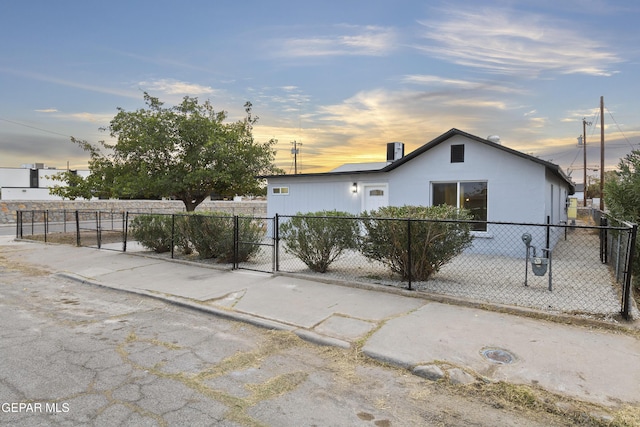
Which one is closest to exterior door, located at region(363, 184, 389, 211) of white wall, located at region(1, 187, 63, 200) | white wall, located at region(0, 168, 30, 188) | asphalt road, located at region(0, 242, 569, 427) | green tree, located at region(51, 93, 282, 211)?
green tree, located at region(51, 93, 282, 211)

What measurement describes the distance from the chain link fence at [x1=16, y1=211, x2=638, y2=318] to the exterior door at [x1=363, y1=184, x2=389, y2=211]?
139 inches

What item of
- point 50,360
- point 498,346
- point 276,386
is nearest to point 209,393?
point 276,386

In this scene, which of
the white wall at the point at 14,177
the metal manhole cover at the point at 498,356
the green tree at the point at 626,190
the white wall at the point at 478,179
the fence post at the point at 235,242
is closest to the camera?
the metal manhole cover at the point at 498,356

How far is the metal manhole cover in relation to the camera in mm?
3721

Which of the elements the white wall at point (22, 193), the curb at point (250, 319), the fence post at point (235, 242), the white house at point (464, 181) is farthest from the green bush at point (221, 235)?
the white wall at point (22, 193)

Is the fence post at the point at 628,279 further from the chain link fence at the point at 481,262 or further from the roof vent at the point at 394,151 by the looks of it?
the roof vent at the point at 394,151

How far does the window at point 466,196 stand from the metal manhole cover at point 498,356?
7.38 m

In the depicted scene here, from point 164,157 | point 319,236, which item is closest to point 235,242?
point 319,236

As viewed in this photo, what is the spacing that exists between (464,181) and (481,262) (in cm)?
289

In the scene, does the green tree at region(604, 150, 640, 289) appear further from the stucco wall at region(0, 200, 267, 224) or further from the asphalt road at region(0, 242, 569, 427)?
the stucco wall at region(0, 200, 267, 224)

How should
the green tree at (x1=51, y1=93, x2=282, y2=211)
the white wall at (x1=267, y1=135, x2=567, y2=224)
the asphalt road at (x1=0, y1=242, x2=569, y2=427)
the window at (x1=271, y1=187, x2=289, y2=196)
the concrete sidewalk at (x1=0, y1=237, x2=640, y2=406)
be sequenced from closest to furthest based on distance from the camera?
1. the asphalt road at (x1=0, y1=242, x2=569, y2=427)
2. the concrete sidewalk at (x1=0, y1=237, x2=640, y2=406)
3. the white wall at (x1=267, y1=135, x2=567, y2=224)
4. the green tree at (x1=51, y1=93, x2=282, y2=211)
5. the window at (x1=271, y1=187, x2=289, y2=196)

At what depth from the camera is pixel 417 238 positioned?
660 cm

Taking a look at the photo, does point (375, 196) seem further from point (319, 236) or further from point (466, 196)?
point (319, 236)

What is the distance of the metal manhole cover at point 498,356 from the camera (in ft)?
12.2
